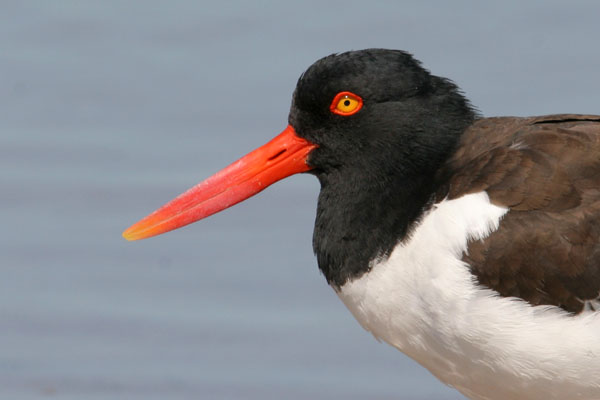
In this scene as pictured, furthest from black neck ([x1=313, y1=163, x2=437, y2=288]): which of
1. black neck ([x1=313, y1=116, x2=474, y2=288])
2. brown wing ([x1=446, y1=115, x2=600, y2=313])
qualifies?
brown wing ([x1=446, y1=115, x2=600, y2=313])

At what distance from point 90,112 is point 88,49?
69 centimetres

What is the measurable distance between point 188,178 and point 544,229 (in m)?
3.63

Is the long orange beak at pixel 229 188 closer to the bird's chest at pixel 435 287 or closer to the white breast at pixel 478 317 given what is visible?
the bird's chest at pixel 435 287

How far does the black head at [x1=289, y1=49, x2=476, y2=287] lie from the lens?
6.23 m

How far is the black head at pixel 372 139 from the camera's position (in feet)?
20.5

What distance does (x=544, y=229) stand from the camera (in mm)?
5898

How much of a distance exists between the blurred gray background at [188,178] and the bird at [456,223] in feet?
5.95

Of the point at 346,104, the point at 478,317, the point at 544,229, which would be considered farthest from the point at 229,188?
the point at 544,229

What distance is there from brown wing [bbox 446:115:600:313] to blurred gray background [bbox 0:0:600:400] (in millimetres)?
2125

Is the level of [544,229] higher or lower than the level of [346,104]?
lower

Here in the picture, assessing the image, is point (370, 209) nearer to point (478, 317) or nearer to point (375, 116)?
point (375, 116)

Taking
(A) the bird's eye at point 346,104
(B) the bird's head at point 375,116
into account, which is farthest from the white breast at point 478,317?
(A) the bird's eye at point 346,104

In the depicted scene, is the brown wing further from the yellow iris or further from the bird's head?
the yellow iris

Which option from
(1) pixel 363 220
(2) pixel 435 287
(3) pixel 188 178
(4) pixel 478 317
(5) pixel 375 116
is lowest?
(4) pixel 478 317
